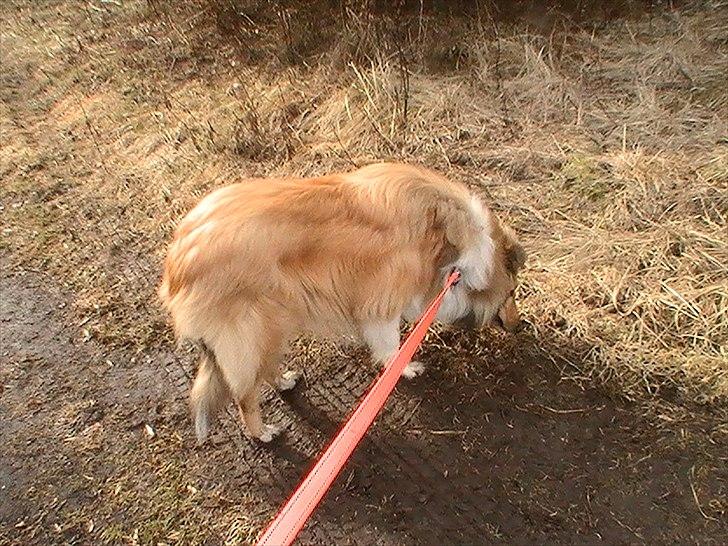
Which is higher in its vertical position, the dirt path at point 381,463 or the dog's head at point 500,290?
the dog's head at point 500,290

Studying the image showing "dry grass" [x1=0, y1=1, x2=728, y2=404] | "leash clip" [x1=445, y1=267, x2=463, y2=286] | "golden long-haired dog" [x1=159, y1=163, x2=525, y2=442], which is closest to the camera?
"golden long-haired dog" [x1=159, y1=163, x2=525, y2=442]

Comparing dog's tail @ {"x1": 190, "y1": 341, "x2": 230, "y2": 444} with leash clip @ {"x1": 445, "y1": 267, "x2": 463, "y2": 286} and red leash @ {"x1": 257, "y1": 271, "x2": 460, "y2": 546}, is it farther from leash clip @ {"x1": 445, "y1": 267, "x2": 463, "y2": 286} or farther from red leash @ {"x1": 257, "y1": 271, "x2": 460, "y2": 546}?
leash clip @ {"x1": 445, "y1": 267, "x2": 463, "y2": 286}

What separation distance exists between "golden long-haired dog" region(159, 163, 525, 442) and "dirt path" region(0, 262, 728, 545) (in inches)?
15.6

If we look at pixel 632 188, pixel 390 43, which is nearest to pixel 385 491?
pixel 632 188

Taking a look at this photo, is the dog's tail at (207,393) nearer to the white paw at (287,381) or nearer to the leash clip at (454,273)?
the white paw at (287,381)

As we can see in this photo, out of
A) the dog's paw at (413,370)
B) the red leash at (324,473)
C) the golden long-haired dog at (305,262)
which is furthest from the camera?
the dog's paw at (413,370)

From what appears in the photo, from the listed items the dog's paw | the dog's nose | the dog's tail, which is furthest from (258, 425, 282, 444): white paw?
the dog's nose

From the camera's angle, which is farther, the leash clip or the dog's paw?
the dog's paw

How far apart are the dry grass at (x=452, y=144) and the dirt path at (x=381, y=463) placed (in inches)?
13.8

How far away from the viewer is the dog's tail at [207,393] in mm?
2941

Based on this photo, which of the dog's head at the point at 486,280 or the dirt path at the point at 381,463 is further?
the dog's head at the point at 486,280

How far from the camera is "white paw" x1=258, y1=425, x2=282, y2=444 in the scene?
3350 millimetres

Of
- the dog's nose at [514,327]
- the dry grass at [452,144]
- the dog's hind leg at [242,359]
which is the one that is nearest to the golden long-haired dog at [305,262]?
the dog's hind leg at [242,359]

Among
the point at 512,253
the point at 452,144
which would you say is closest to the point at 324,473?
the point at 512,253
